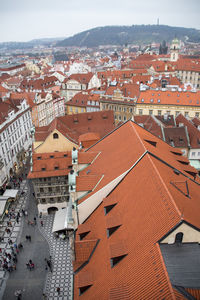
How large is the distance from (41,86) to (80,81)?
15.6 metres

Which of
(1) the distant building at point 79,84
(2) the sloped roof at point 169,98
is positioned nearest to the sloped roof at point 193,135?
(2) the sloped roof at point 169,98

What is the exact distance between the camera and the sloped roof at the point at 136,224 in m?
14.2

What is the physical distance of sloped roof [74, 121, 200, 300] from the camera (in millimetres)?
14180

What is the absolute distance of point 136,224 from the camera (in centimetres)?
1731

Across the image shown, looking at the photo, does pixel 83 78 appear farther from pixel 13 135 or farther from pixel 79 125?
pixel 79 125

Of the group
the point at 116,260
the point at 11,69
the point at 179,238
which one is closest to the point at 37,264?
the point at 116,260

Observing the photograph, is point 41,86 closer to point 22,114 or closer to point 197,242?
point 22,114

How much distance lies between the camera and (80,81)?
9819cm

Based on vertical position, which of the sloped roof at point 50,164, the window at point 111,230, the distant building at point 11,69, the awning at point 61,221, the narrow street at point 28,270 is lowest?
the narrow street at point 28,270

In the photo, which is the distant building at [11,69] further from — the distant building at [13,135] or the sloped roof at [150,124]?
the sloped roof at [150,124]

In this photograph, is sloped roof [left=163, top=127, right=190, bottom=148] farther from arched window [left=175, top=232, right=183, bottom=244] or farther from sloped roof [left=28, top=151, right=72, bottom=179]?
arched window [left=175, top=232, right=183, bottom=244]

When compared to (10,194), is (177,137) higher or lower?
higher

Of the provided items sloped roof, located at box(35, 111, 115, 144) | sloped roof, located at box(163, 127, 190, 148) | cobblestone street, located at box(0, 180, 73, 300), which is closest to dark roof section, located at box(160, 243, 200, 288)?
cobblestone street, located at box(0, 180, 73, 300)

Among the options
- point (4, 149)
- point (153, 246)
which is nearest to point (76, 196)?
point (153, 246)
